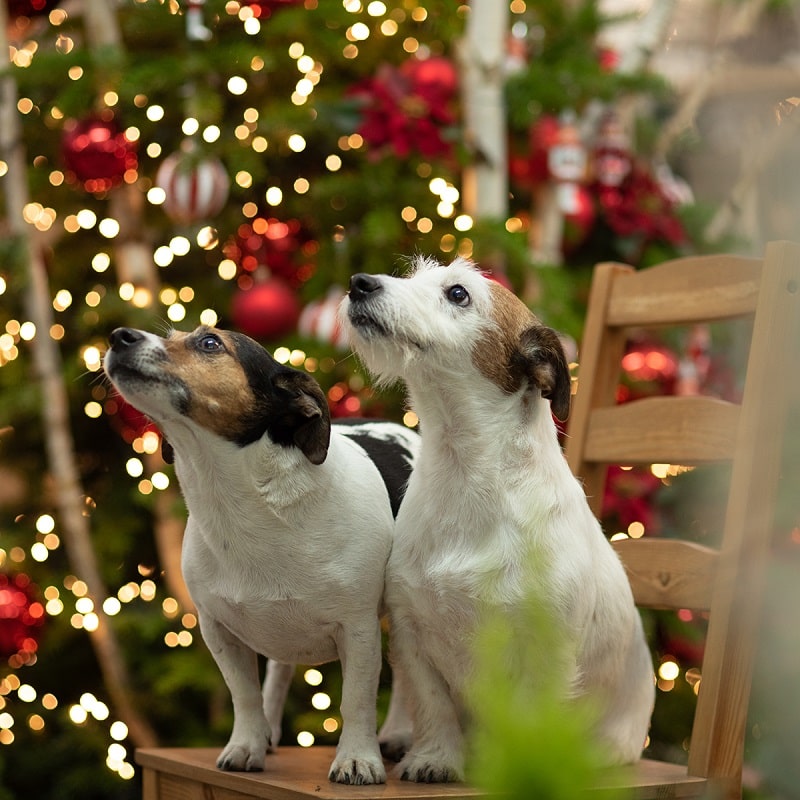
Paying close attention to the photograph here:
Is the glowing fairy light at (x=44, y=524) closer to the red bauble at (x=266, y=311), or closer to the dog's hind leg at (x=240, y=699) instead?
the red bauble at (x=266, y=311)

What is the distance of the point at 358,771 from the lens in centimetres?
102

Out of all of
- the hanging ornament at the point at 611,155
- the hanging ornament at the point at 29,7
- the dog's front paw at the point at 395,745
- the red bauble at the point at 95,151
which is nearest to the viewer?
the dog's front paw at the point at 395,745

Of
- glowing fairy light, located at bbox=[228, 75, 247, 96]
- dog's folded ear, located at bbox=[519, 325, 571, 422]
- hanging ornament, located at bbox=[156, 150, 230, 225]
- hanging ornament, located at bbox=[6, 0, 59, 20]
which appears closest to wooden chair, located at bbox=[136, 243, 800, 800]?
dog's folded ear, located at bbox=[519, 325, 571, 422]

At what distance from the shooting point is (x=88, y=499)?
257 cm

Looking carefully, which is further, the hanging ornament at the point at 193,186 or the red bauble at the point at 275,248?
the red bauble at the point at 275,248

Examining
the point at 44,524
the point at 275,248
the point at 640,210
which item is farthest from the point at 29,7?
the point at 640,210

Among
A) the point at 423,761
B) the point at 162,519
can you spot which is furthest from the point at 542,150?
the point at 423,761

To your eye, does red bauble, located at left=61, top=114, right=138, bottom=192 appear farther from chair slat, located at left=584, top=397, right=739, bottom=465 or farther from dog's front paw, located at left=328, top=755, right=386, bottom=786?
dog's front paw, located at left=328, top=755, right=386, bottom=786

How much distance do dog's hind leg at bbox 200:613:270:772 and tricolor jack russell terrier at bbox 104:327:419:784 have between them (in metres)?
0.05

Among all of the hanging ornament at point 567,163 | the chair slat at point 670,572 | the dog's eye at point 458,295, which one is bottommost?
the chair slat at point 670,572

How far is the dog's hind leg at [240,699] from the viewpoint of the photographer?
3.62 feet

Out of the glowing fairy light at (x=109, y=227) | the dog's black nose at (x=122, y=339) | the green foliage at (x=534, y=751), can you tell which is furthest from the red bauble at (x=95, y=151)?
the green foliage at (x=534, y=751)

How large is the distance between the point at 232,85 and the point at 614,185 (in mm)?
951

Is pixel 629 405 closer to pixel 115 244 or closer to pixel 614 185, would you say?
pixel 614 185
